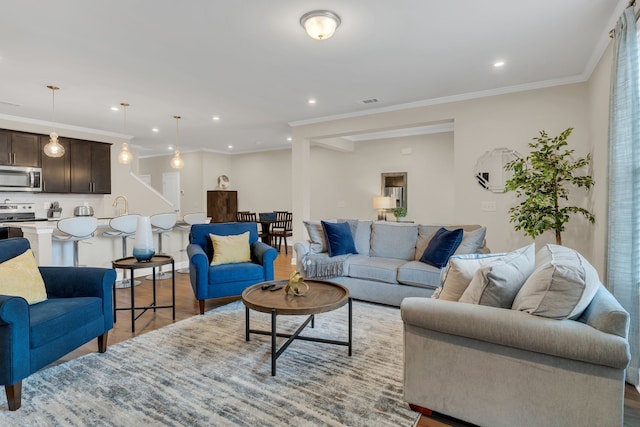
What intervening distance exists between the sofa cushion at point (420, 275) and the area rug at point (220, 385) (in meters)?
0.68

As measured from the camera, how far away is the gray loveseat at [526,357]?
143 centimetres

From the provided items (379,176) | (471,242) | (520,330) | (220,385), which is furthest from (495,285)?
(379,176)

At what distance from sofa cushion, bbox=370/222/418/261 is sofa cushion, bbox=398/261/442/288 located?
42 cm

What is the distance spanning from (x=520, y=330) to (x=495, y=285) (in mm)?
237

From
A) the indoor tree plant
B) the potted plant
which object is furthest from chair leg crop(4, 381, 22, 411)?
the potted plant

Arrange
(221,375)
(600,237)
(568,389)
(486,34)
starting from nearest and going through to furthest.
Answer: (568,389) < (221,375) < (486,34) < (600,237)

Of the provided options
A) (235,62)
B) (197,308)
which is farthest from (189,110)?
(197,308)

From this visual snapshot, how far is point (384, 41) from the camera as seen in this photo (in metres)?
3.06

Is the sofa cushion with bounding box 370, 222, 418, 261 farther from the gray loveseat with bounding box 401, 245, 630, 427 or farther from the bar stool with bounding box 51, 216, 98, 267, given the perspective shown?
the bar stool with bounding box 51, 216, 98, 267

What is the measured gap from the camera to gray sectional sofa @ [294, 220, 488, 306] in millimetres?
3484

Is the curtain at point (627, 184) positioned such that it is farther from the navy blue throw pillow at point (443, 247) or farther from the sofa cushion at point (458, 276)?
the navy blue throw pillow at point (443, 247)

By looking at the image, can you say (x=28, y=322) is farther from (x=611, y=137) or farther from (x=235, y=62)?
(x=611, y=137)

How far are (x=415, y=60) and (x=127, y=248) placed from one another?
15.5 feet

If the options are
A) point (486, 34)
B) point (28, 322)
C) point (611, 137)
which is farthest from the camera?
point (486, 34)
